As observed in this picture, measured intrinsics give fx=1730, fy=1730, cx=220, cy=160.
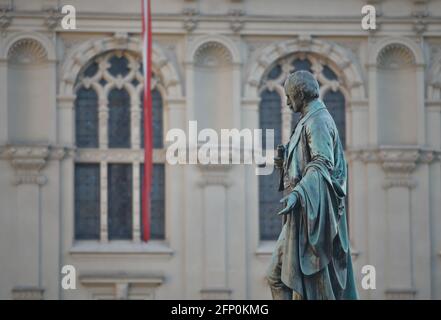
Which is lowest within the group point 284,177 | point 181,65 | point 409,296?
point 409,296

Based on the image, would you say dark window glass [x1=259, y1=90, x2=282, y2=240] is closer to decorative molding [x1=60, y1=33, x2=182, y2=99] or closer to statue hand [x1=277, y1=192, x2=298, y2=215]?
decorative molding [x1=60, y1=33, x2=182, y2=99]

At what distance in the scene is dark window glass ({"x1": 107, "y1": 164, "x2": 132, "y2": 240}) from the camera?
34.3m

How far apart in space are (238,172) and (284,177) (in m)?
19.8

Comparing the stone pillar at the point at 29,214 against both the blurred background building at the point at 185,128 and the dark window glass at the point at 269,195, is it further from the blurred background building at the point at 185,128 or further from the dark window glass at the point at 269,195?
the dark window glass at the point at 269,195

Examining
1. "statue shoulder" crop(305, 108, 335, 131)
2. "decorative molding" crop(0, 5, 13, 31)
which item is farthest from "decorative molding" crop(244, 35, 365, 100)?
"statue shoulder" crop(305, 108, 335, 131)

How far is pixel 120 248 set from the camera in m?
34.0

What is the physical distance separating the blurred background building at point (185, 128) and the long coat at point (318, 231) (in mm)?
19859

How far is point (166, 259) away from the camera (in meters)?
34.0

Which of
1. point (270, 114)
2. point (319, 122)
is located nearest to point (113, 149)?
point (270, 114)

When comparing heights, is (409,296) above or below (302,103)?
below
